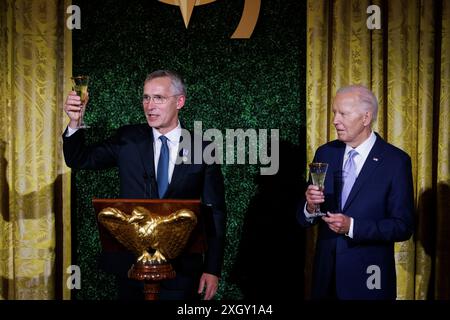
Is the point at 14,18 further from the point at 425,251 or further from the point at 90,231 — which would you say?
the point at 425,251

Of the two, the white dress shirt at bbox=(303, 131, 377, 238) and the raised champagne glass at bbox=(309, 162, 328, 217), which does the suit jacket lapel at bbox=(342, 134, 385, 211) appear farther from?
the raised champagne glass at bbox=(309, 162, 328, 217)

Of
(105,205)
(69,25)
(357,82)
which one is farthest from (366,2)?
(105,205)

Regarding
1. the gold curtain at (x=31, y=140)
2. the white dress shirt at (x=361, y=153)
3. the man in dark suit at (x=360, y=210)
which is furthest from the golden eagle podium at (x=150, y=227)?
the gold curtain at (x=31, y=140)

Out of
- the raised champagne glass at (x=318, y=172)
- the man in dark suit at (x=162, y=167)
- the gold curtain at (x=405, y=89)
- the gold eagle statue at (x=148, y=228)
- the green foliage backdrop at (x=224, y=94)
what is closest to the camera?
the gold eagle statue at (x=148, y=228)

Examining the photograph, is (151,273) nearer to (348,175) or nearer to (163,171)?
(163,171)

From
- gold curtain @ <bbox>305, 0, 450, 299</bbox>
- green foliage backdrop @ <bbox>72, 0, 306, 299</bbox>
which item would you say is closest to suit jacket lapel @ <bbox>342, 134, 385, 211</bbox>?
gold curtain @ <bbox>305, 0, 450, 299</bbox>

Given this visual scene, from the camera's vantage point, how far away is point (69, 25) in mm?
3750

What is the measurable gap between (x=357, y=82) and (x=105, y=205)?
2.00 m

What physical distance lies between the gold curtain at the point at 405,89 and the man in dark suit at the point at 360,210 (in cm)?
86

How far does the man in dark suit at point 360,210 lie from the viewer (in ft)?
8.87

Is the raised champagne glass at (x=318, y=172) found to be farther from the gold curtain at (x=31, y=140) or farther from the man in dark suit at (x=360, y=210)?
the gold curtain at (x=31, y=140)

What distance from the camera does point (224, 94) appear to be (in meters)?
3.84

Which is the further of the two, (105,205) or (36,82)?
(36,82)
